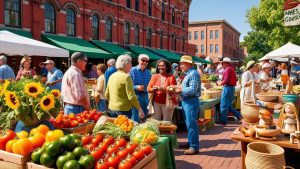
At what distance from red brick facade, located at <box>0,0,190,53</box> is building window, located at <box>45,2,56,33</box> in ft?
0.61

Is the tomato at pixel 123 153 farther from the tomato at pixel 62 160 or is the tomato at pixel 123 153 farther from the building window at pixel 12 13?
the building window at pixel 12 13

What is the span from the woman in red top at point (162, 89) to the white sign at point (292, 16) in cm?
246

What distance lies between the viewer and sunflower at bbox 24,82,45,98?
3268 mm

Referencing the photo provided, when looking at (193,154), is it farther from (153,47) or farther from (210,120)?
(153,47)

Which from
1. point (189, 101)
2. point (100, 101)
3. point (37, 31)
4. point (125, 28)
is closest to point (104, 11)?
point (125, 28)

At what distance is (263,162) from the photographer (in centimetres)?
294

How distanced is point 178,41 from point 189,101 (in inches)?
1190

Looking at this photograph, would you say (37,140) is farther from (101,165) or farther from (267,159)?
(267,159)

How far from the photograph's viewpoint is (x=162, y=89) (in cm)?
603

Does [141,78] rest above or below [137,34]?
below

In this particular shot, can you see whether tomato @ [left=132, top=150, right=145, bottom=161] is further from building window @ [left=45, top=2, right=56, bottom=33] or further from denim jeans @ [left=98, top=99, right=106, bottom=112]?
building window @ [left=45, top=2, right=56, bottom=33]

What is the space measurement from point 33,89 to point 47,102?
0.22m

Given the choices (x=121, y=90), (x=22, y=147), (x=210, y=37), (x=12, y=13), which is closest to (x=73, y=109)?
(x=121, y=90)

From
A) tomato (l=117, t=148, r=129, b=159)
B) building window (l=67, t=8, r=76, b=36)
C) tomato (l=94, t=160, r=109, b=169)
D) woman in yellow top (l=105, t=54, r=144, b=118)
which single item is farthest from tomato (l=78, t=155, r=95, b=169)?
building window (l=67, t=8, r=76, b=36)
